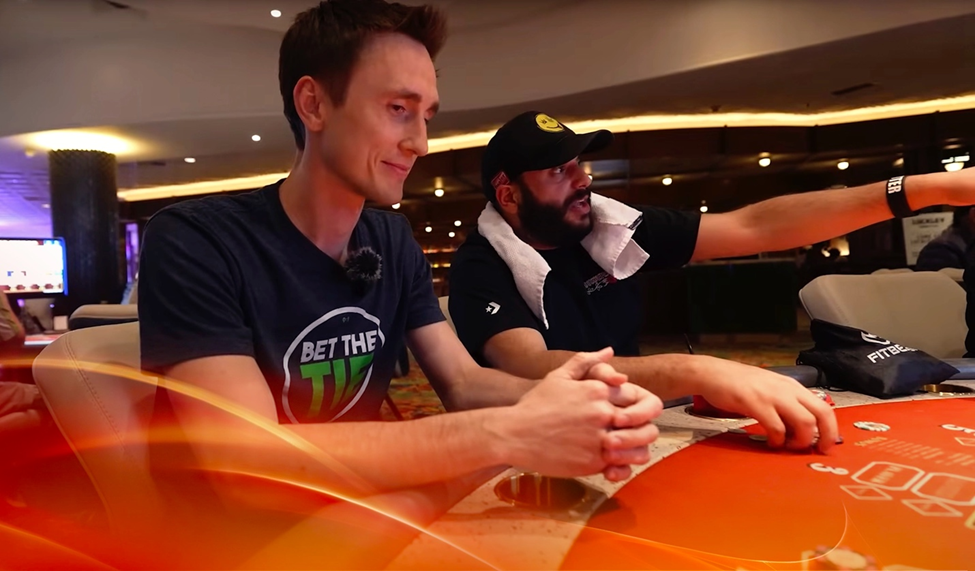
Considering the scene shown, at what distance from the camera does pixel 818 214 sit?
1.52 metres

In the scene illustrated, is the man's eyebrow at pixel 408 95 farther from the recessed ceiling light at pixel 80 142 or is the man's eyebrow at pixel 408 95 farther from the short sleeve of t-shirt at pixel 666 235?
the recessed ceiling light at pixel 80 142

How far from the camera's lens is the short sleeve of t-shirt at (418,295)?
1.27 m

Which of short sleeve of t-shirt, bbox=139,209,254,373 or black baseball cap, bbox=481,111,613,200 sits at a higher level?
black baseball cap, bbox=481,111,613,200

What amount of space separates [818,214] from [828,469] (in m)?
0.91

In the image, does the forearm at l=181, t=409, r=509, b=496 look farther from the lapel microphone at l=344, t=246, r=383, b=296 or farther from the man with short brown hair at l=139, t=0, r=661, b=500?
the lapel microphone at l=344, t=246, r=383, b=296

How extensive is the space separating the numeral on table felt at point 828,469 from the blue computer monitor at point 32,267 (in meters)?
5.09

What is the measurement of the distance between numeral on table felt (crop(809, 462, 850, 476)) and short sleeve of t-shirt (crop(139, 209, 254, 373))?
79 centimetres

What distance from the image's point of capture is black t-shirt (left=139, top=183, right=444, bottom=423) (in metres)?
0.88

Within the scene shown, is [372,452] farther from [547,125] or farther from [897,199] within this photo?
[897,199]

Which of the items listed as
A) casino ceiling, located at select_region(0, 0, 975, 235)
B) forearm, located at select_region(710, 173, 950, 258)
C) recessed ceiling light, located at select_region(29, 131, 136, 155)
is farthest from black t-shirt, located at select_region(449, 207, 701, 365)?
recessed ceiling light, located at select_region(29, 131, 136, 155)

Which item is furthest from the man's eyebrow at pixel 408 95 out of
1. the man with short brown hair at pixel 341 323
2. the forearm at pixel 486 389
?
the forearm at pixel 486 389

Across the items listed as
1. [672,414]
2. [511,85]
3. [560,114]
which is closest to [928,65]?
[560,114]

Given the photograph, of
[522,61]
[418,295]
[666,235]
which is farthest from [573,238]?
[522,61]

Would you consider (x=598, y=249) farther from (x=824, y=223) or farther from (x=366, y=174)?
(x=366, y=174)
